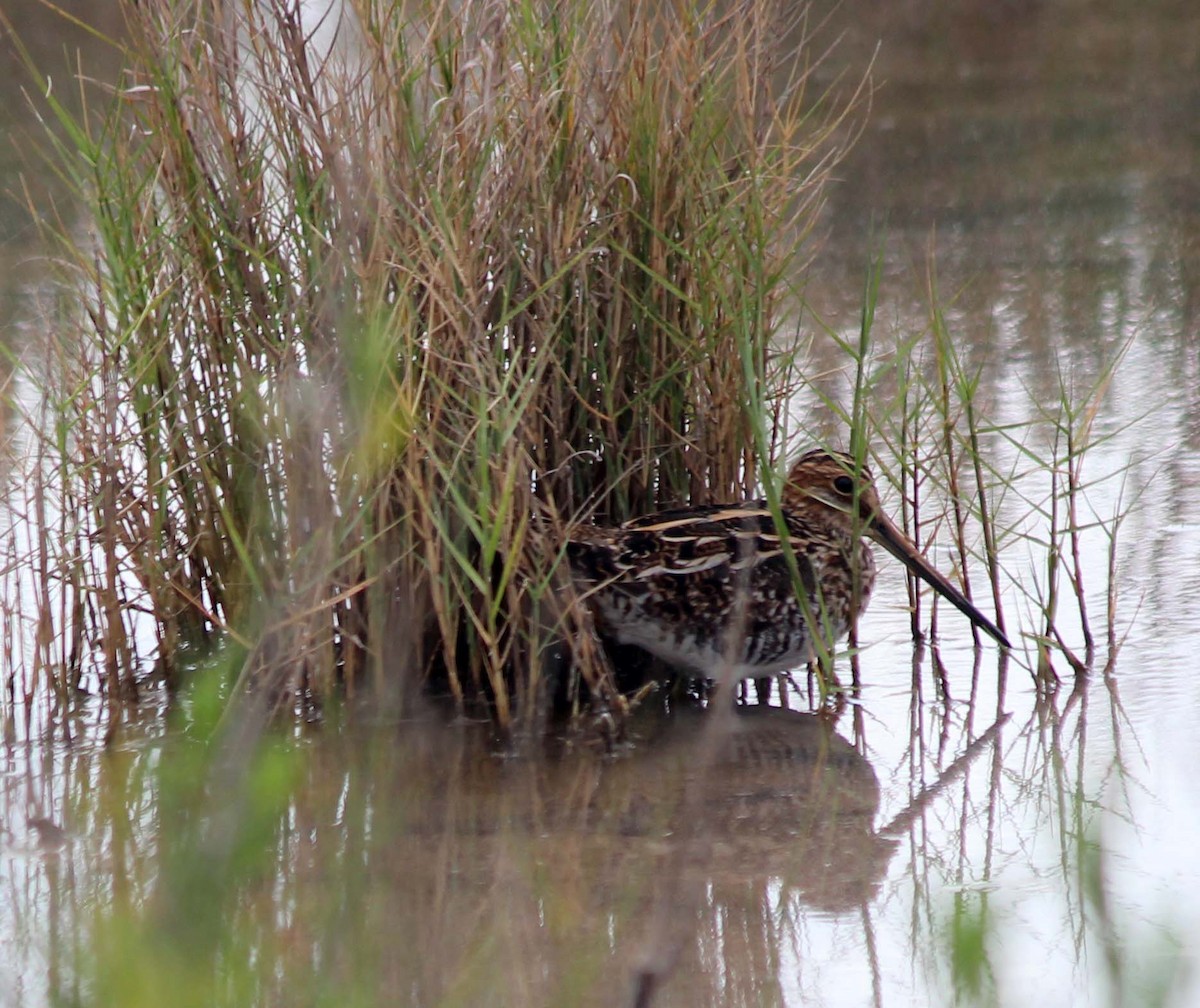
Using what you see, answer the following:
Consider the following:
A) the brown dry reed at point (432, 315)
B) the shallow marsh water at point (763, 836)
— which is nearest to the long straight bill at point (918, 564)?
the shallow marsh water at point (763, 836)

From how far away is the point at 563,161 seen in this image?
3926 millimetres

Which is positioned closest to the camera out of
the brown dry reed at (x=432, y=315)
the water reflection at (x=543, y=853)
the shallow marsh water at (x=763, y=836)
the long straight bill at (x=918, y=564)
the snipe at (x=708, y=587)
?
the shallow marsh water at (x=763, y=836)

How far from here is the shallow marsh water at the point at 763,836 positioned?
8.22ft

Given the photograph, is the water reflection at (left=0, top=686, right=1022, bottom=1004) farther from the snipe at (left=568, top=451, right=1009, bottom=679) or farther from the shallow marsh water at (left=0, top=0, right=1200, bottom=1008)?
the snipe at (left=568, top=451, right=1009, bottom=679)

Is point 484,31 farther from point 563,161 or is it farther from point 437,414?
point 437,414

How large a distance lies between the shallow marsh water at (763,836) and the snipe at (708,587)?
0.61 ft

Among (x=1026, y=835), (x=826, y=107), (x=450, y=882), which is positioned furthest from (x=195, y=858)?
(x=826, y=107)

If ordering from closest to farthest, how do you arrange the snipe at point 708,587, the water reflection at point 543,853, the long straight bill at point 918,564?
the water reflection at point 543,853 < the snipe at point 708,587 < the long straight bill at point 918,564

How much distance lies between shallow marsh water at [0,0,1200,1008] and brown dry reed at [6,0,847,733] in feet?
1.00

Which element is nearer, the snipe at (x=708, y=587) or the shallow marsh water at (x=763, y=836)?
the shallow marsh water at (x=763, y=836)

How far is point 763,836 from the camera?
3422 millimetres

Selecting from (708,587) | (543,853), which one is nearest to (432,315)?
(708,587)

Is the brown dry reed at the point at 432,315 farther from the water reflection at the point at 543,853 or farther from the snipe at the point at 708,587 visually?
the water reflection at the point at 543,853

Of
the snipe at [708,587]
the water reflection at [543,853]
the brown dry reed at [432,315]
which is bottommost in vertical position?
the water reflection at [543,853]
